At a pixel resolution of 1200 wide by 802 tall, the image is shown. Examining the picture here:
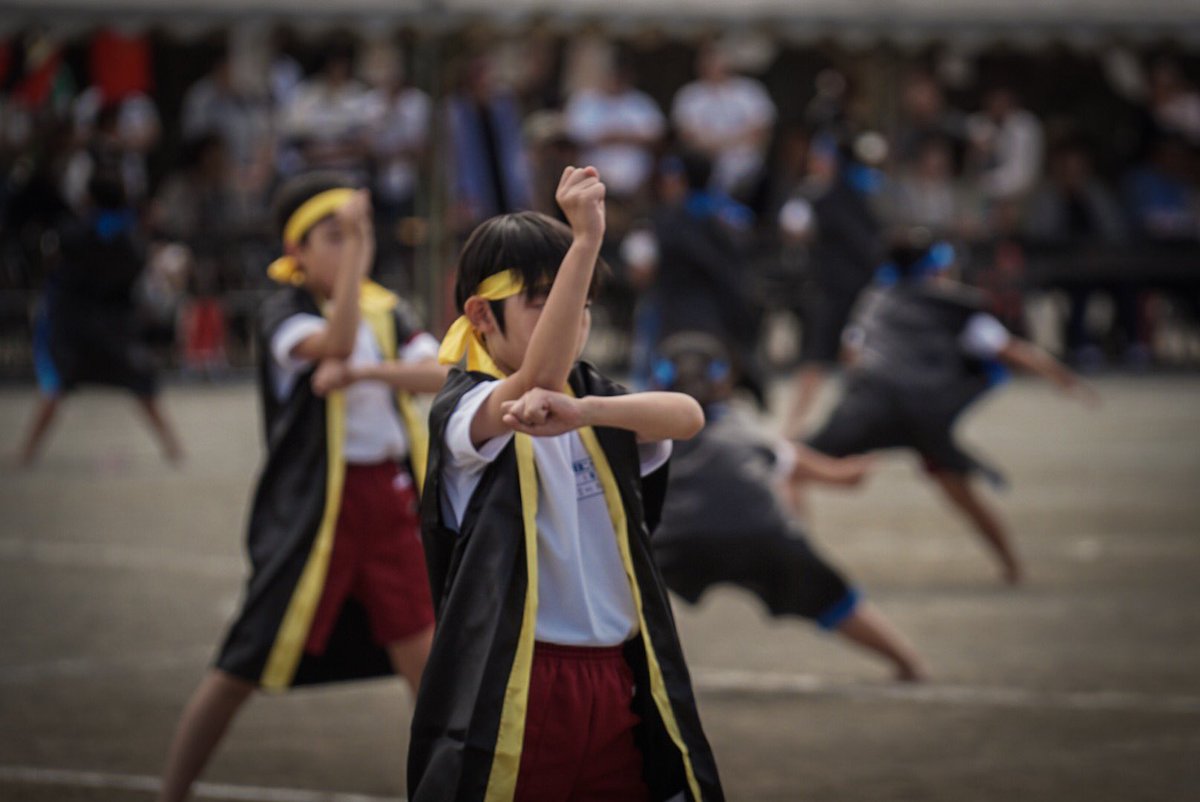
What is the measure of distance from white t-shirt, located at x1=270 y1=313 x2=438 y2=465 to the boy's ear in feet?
4.94

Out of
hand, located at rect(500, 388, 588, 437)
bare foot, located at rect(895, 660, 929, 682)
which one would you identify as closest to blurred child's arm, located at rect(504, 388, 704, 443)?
hand, located at rect(500, 388, 588, 437)

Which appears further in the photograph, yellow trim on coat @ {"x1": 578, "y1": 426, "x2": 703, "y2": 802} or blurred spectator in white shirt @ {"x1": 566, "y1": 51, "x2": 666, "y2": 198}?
blurred spectator in white shirt @ {"x1": 566, "y1": 51, "x2": 666, "y2": 198}

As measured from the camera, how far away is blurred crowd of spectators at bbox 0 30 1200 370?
58.4 feet

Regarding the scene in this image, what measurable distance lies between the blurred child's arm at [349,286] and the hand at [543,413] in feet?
5.20

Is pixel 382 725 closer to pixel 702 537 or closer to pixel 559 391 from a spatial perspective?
pixel 702 537

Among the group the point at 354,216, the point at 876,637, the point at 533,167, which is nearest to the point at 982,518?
the point at 876,637

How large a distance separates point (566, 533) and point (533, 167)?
13.1 metres

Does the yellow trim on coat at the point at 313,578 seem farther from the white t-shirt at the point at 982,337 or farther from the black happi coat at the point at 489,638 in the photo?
the white t-shirt at the point at 982,337

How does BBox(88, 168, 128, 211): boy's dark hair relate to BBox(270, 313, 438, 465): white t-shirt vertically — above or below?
below

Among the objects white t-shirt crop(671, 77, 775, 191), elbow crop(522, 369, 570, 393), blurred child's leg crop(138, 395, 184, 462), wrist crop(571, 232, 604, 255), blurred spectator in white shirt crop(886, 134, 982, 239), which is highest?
wrist crop(571, 232, 604, 255)

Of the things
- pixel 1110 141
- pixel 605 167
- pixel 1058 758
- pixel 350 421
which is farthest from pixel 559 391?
pixel 1110 141

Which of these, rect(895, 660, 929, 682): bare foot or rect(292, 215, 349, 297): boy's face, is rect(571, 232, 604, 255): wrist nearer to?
rect(292, 215, 349, 297): boy's face

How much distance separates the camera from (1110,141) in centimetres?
2297

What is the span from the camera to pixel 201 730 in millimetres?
4988
